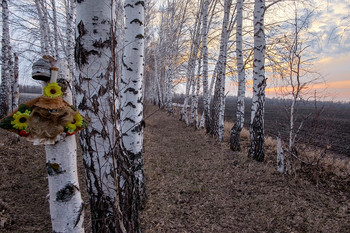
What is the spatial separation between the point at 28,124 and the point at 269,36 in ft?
30.9

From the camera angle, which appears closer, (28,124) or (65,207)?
(28,124)

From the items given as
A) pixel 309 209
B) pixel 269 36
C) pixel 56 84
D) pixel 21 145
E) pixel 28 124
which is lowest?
pixel 309 209

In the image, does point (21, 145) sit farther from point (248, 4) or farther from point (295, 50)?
point (248, 4)

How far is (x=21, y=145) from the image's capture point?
6.09m

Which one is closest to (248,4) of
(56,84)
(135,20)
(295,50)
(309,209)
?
(295,50)

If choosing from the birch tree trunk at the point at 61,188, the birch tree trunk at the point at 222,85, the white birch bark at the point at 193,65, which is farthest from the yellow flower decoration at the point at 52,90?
the white birch bark at the point at 193,65

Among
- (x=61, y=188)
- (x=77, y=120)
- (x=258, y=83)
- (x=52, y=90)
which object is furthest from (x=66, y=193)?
(x=258, y=83)

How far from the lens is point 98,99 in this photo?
6.14 ft

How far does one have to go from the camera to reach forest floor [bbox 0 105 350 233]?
133 inches

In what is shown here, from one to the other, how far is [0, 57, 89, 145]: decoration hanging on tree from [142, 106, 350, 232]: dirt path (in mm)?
2632

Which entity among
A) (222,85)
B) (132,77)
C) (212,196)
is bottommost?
(212,196)

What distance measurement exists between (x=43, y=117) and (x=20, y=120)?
159 millimetres

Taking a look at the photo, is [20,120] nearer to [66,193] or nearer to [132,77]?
[66,193]

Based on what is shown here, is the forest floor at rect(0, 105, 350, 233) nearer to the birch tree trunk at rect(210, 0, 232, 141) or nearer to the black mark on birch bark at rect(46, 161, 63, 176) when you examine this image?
the black mark on birch bark at rect(46, 161, 63, 176)
